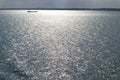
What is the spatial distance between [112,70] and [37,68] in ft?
28.8

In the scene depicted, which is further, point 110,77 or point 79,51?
point 79,51

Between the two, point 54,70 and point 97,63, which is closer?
point 54,70

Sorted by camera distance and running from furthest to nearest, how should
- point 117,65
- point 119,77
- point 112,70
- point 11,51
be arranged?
point 11,51, point 117,65, point 112,70, point 119,77

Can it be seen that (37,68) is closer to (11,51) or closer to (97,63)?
(97,63)

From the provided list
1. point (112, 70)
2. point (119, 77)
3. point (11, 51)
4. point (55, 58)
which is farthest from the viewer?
point (11, 51)

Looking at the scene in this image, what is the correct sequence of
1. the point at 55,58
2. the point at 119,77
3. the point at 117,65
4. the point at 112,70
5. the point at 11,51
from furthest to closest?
the point at 11,51, the point at 55,58, the point at 117,65, the point at 112,70, the point at 119,77

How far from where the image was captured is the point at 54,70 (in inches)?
1309

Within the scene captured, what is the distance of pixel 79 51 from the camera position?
46594 mm

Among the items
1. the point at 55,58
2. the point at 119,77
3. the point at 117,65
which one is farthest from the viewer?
the point at 55,58

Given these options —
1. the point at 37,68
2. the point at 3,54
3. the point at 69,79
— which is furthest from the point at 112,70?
the point at 3,54

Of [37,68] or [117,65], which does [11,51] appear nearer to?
[37,68]

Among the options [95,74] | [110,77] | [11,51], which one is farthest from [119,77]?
[11,51]

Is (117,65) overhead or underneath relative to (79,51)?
underneath

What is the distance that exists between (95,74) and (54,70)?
4.91 meters
